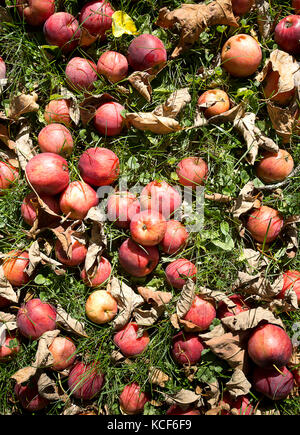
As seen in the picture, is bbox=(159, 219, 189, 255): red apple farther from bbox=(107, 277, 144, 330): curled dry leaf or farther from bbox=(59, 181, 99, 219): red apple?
bbox=(59, 181, 99, 219): red apple

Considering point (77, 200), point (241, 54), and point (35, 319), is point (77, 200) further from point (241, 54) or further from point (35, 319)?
point (241, 54)

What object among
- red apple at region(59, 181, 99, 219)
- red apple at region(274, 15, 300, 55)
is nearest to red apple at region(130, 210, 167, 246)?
red apple at region(59, 181, 99, 219)

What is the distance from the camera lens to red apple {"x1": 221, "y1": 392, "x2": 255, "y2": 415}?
2.59m

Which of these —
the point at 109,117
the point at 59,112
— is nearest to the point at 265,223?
the point at 109,117

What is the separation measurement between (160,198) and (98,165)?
492mm

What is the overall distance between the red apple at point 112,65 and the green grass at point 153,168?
3.1 inches

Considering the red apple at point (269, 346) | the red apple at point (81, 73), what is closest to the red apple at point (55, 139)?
the red apple at point (81, 73)

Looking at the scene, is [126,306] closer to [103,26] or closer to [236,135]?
Result: [236,135]

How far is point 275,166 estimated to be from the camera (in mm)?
2836

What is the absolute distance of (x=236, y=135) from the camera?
293 cm

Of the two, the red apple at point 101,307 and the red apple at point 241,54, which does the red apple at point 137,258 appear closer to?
the red apple at point 101,307

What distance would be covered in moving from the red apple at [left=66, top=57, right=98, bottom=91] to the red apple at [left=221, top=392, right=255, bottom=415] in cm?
246

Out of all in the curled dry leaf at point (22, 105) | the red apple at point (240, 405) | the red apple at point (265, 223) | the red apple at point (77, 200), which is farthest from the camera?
the curled dry leaf at point (22, 105)

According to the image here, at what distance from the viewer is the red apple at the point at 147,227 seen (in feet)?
8.41
